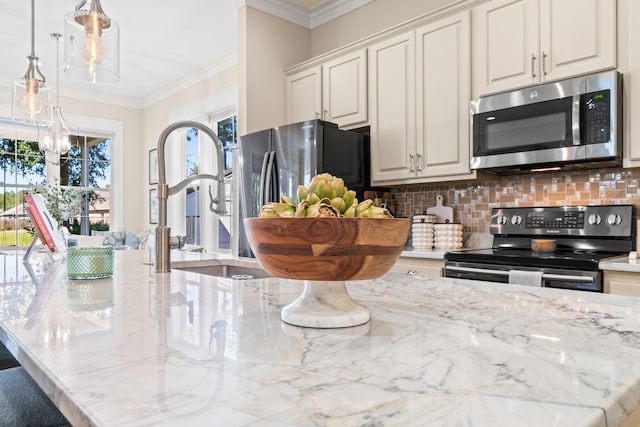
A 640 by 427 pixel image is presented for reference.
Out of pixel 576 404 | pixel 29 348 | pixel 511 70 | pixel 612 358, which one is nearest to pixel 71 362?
pixel 29 348

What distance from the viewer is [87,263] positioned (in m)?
1.35

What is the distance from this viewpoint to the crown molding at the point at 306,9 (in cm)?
369

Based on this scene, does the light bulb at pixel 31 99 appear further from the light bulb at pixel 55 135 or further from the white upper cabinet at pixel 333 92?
the white upper cabinet at pixel 333 92

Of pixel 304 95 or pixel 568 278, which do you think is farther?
pixel 304 95

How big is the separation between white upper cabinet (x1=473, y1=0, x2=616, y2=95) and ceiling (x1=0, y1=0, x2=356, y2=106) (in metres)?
1.48

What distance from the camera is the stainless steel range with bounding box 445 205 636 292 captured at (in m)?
2.00

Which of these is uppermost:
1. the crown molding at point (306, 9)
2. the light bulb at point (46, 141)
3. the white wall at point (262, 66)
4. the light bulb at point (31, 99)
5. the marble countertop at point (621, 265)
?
the crown molding at point (306, 9)

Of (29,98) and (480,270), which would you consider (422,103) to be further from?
(29,98)

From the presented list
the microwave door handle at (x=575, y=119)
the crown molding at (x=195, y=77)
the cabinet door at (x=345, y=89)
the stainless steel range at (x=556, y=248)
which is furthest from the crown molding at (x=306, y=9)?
the stainless steel range at (x=556, y=248)

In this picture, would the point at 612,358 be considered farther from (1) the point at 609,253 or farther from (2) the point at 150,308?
(1) the point at 609,253

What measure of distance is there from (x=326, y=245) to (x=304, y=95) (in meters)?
3.14

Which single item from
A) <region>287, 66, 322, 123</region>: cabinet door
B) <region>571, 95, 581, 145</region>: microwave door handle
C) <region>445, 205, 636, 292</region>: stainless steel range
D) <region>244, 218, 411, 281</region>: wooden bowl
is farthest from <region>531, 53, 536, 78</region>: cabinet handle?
<region>244, 218, 411, 281</region>: wooden bowl

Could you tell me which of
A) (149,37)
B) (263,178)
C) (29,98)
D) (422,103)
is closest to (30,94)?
(29,98)

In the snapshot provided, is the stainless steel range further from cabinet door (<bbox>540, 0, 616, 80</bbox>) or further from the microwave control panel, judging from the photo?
cabinet door (<bbox>540, 0, 616, 80</bbox>)
